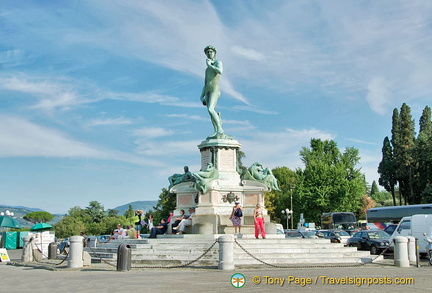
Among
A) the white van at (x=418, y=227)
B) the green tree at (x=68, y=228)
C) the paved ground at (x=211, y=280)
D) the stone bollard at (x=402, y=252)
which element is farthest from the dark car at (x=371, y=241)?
the green tree at (x=68, y=228)

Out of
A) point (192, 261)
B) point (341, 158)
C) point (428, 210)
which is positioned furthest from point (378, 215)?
point (192, 261)

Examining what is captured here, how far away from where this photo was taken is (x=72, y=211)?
95.2 meters

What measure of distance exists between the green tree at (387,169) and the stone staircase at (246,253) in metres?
56.2

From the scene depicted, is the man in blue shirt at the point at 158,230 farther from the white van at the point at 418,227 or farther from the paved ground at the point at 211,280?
the white van at the point at 418,227

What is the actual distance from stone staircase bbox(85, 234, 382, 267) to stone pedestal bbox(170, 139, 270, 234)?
2446 millimetres

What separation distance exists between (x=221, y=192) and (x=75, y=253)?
7903 mm

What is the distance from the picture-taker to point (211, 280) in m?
12.5

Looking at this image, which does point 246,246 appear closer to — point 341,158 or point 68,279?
point 68,279

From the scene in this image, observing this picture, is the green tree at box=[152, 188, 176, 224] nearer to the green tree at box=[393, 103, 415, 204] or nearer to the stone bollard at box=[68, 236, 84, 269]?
the green tree at box=[393, 103, 415, 204]

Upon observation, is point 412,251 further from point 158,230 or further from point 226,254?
point 158,230

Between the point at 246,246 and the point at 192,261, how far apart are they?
8.78ft

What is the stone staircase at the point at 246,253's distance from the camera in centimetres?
1694

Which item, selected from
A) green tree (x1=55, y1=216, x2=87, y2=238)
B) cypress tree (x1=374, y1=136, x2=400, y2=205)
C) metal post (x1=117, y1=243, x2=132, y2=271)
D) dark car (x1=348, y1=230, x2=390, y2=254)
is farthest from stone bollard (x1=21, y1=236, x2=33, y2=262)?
cypress tree (x1=374, y1=136, x2=400, y2=205)

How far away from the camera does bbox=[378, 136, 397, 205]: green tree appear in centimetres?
7169
